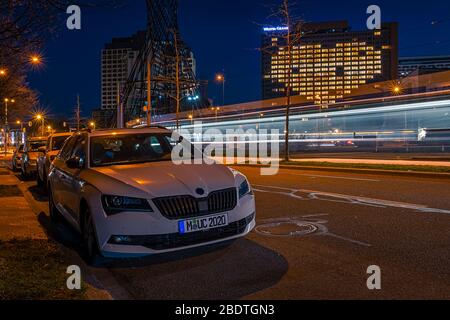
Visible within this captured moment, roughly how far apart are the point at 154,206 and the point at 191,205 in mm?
412

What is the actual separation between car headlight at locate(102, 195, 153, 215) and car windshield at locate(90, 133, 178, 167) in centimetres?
136

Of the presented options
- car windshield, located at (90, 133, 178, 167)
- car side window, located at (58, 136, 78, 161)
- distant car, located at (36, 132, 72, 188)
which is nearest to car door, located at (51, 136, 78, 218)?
car side window, located at (58, 136, 78, 161)

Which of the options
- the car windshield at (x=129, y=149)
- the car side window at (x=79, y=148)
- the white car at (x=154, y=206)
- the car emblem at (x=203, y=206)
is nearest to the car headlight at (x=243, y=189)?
the white car at (x=154, y=206)

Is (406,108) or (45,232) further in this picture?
(406,108)

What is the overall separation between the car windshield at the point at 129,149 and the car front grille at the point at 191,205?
1.68 m

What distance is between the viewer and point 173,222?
511 cm

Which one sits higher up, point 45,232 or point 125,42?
point 125,42

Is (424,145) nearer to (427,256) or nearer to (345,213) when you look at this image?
(345,213)

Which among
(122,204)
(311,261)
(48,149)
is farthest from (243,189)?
(48,149)
